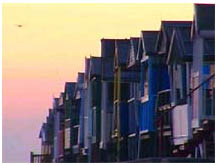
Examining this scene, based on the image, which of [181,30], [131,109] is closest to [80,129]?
[131,109]

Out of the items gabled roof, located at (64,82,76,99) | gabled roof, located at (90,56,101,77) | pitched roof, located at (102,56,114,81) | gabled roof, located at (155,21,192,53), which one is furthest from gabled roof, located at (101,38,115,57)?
gabled roof, located at (64,82,76,99)

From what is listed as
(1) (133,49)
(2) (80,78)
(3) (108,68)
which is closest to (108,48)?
(3) (108,68)

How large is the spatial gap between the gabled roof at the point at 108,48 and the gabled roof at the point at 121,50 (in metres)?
0.68

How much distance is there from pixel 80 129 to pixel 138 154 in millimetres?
9146

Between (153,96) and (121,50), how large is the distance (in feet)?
13.7

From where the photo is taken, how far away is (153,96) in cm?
2397

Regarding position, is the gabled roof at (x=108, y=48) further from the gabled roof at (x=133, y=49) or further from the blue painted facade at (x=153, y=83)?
the blue painted facade at (x=153, y=83)

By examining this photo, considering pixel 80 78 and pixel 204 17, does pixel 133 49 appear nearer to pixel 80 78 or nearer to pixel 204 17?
pixel 204 17

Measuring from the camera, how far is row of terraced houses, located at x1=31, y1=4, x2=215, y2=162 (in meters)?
20.4

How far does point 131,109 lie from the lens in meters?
27.2

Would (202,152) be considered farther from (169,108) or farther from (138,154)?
(138,154)

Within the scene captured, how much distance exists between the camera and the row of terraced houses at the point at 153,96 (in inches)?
802

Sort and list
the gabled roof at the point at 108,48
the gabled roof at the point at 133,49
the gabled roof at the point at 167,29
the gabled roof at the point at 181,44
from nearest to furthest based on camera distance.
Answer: the gabled roof at the point at 181,44 → the gabled roof at the point at 167,29 → the gabled roof at the point at 133,49 → the gabled roof at the point at 108,48

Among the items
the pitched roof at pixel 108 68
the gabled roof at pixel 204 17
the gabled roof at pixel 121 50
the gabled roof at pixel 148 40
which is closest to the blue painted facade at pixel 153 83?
the gabled roof at pixel 148 40
